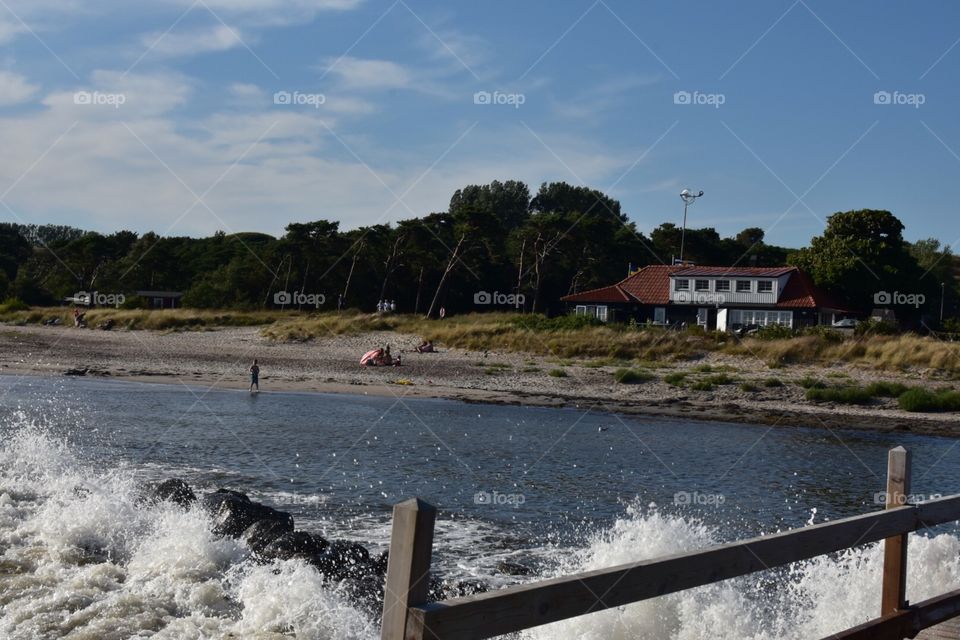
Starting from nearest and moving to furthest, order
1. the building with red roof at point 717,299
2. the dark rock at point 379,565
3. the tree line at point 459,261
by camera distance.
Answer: the dark rock at point 379,565
the building with red roof at point 717,299
the tree line at point 459,261

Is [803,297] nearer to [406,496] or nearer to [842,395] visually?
[842,395]

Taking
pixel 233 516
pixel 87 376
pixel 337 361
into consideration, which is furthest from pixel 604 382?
pixel 233 516

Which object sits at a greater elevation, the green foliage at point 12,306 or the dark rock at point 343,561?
the green foliage at point 12,306

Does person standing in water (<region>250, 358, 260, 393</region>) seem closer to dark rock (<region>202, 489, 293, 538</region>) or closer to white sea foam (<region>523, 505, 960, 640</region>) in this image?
dark rock (<region>202, 489, 293, 538</region>)

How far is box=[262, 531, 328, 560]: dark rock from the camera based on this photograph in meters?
10.6

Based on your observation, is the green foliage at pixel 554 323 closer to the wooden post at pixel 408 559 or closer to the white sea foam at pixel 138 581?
the white sea foam at pixel 138 581

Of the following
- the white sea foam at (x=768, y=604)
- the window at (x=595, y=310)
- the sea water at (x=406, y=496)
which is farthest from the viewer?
the window at (x=595, y=310)

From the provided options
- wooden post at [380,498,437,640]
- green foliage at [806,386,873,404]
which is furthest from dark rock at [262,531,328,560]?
green foliage at [806,386,873,404]

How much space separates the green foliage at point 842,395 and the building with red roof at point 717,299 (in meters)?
25.5

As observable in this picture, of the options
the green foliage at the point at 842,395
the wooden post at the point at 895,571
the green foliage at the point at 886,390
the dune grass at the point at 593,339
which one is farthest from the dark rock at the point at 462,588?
the dune grass at the point at 593,339

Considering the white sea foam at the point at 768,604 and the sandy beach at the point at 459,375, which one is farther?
the sandy beach at the point at 459,375

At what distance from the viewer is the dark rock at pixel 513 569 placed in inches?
436

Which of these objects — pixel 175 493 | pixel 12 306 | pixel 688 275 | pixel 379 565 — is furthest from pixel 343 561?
pixel 12 306

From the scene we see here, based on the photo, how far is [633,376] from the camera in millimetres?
38312
